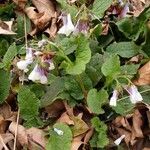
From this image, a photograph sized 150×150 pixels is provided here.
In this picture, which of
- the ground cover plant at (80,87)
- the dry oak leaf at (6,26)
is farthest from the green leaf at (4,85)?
the dry oak leaf at (6,26)

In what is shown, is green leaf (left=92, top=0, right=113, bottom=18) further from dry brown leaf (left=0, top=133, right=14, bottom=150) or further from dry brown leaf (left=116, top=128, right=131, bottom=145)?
dry brown leaf (left=0, top=133, right=14, bottom=150)

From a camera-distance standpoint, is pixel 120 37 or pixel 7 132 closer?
pixel 7 132

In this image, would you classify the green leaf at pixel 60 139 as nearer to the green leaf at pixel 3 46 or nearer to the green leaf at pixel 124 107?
the green leaf at pixel 124 107

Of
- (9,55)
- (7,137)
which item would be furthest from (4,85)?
(7,137)

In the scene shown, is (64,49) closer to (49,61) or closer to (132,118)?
(49,61)

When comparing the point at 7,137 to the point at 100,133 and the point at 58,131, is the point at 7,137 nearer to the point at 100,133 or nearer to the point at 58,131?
the point at 58,131

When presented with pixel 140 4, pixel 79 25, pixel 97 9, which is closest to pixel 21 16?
pixel 97 9
